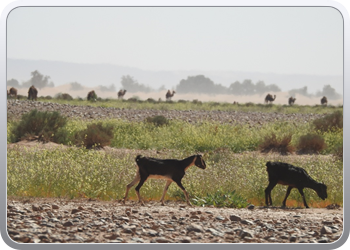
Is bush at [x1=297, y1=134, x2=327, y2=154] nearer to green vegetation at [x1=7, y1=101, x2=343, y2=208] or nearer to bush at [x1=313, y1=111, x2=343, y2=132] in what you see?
green vegetation at [x1=7, y1=101, x2=343, y2=208]

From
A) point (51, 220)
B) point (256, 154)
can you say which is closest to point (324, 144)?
point (256, 154)

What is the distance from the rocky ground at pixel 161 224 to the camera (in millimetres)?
6547

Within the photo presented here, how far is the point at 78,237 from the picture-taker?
21.2 ft

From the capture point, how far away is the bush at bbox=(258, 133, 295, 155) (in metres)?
14.7

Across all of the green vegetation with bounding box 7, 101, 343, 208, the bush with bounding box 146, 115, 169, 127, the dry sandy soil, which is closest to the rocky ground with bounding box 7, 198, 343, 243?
the dry sandy soil

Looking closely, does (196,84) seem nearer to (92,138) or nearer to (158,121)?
(158,121)

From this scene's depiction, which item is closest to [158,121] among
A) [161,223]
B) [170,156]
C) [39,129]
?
[39,129]

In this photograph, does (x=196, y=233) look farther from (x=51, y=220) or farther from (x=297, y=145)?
(x=297, y=145)

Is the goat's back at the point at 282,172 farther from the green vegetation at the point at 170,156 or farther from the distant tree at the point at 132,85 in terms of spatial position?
the distant tree at the point at 132,85

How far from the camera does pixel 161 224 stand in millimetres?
7000

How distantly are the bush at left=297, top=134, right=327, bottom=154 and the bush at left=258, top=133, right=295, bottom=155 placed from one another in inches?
10.2

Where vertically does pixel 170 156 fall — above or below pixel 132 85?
below

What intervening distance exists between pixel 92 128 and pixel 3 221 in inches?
325

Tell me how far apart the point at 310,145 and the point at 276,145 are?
944 millimetres
